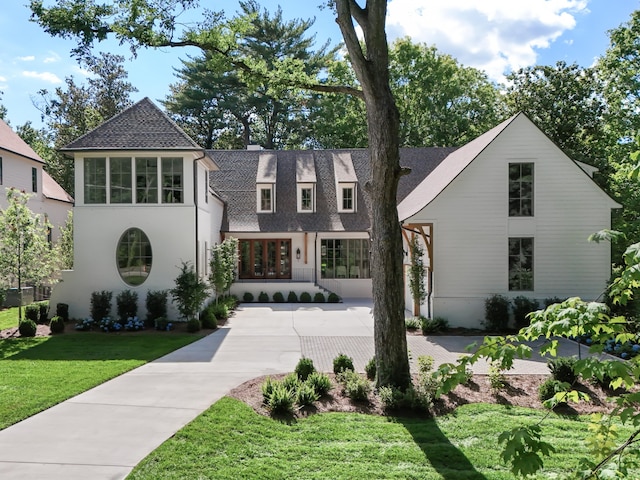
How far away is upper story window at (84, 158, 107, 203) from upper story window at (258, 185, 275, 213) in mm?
9744

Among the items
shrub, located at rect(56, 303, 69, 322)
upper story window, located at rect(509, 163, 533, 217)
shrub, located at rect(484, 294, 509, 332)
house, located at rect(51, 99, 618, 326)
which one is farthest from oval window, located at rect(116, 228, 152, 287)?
upper story window, located at rect(509, 163, 533, 217)

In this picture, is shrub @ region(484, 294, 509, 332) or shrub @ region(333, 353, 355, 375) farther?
shrub @ region(484, 294, 509, 332)

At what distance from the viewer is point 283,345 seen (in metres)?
13.4

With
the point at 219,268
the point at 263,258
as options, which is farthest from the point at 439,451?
the point at 263,258

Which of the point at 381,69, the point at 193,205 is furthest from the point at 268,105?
the point at 381,69

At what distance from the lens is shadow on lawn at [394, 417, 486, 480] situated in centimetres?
574

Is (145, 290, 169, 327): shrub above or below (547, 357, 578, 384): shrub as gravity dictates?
above

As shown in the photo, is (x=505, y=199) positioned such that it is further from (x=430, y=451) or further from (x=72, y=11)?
(x=72, y=11)

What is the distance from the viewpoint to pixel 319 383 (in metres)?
8.64

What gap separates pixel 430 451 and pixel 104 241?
14243 millimetres

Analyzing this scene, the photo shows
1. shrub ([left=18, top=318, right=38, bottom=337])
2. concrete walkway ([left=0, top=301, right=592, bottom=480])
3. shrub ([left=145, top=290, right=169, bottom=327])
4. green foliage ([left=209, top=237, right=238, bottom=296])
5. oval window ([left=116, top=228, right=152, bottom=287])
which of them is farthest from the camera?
green foliage ([left=209, top=237, right=238, bottom=296])

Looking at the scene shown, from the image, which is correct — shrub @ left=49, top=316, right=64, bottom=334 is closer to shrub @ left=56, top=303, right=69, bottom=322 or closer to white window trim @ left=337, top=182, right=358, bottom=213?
shrub @ left=56, top=303, right=69, bottom=322

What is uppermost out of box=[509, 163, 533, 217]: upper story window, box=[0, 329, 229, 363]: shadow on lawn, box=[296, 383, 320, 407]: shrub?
box=[509, 163, 533, 217]: upper story window

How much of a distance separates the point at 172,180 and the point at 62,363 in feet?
25.3
